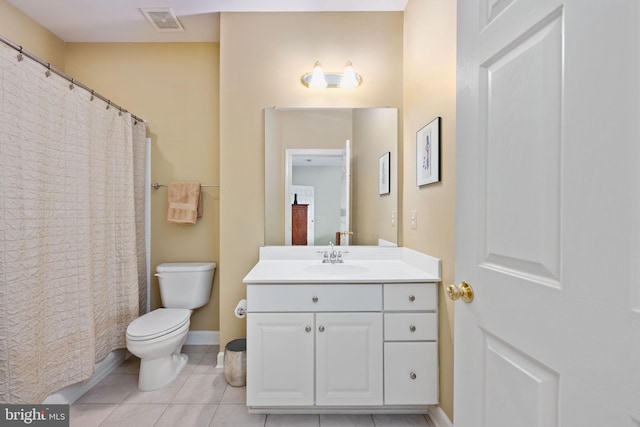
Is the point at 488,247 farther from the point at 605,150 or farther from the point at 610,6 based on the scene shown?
the point at 610,6

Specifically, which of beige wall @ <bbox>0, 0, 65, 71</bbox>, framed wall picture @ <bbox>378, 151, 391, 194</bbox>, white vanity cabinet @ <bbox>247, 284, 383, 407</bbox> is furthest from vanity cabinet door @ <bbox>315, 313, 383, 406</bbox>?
beige wall @ <bbox>0, 0, 65, 71</bbox>

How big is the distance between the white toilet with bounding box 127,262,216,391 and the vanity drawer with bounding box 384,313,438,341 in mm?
1361

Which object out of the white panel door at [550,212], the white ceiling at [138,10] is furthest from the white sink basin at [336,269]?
the white ceiling at [138,10]

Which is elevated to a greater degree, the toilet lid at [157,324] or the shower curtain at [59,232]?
the shower curtain at [59,232]

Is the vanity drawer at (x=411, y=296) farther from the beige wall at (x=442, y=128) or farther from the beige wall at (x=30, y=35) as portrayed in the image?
the beige wall at (x=30, y=35)

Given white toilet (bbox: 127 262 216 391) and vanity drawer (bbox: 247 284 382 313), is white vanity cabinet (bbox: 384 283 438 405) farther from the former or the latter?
white toilet (bbox: 127 262 216 391)

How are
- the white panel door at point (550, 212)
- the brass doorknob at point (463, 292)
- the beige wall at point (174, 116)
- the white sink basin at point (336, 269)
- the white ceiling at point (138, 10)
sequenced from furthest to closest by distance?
1. the beige wall at point (174, 116)
2. the white ceiling at point (138, 10)
3. the white sink basin at point (336, 269)
4. the brass doorknob at point (463, 292)
5. the white panel door at point (550, 212)

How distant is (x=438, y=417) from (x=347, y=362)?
56cm

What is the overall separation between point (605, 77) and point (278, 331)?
1541 millimetres

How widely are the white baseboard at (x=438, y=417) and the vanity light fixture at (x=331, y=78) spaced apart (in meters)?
2.07

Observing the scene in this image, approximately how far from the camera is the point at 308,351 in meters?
1.56

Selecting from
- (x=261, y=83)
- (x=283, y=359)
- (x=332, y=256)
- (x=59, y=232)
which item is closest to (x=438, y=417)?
(x=283, y=359)

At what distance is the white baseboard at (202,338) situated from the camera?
96.7 inches

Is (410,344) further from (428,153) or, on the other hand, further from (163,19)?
(163,19)
